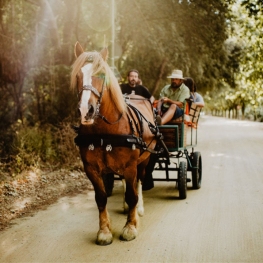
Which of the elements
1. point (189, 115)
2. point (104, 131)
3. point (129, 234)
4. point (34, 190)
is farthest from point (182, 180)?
point (34, 190)

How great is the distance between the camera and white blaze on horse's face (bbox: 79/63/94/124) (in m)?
3.91

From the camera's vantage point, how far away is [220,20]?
15352 mm

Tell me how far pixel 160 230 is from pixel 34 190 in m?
3.35

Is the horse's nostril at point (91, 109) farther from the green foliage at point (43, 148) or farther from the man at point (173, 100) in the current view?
the green foliage at point (43, 148)

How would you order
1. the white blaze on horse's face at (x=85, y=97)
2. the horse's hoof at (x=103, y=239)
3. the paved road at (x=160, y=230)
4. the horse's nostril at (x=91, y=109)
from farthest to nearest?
the horse's hoof at (x=103, y=239)
the paved road at (x=160, y=230)
the horse's nostril at (x=91, y=109)
the white blaze on horse's face at (x=85, y=97)

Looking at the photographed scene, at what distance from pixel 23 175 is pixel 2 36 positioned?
6.23m

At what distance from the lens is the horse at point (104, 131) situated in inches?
164

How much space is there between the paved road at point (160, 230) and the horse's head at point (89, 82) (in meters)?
1.75

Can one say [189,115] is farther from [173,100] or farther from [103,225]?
[103,225]

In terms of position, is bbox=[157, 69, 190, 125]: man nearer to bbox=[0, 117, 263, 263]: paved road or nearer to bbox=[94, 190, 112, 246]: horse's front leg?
bbox=[0, 117, 263, 263]: paved road

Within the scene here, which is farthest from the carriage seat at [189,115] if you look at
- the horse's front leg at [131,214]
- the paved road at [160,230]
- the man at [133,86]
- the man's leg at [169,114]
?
the horse's front leg at [131,214]

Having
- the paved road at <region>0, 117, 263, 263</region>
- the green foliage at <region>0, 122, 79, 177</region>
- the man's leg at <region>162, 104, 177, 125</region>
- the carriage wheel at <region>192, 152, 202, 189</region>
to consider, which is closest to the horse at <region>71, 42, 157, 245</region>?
the paved road at <region>0, 117, 263, 263</region>

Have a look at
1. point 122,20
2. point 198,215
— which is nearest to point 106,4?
point 122,20

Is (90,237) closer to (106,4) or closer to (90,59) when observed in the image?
(90,59)
